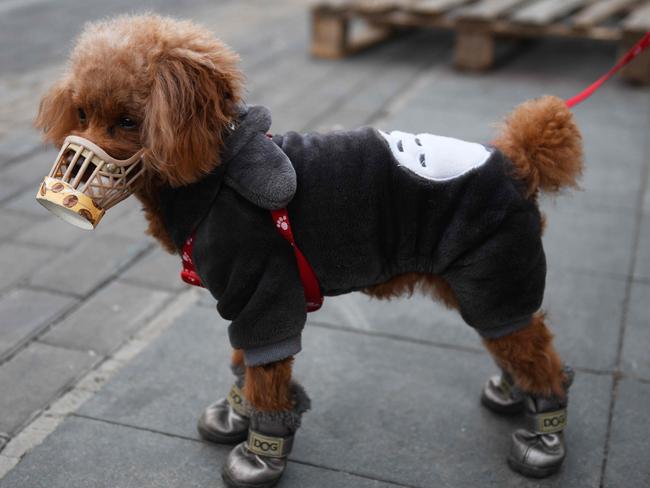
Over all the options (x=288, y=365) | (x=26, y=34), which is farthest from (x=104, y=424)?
(x=26, y=34)

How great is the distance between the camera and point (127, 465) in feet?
9.20

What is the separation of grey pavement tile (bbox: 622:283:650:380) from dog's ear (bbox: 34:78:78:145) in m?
2.45

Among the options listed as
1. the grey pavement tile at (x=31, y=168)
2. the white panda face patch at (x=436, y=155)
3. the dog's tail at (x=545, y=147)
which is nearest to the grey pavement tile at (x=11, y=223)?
the grey pavement tile at (x=31, y=168)

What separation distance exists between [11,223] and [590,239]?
3.32 m

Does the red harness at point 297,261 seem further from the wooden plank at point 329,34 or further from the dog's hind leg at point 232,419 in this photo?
the wooden plank at point 329,34

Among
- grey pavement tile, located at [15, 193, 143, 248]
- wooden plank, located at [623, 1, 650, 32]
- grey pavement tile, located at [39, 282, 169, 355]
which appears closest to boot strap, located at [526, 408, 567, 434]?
grey pavement tile, located at [39, 282, 169, 355]

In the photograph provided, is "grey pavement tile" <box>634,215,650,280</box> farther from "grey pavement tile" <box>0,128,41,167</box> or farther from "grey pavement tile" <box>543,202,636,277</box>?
"grey pavement tile" <box>0,128,41,167</box>

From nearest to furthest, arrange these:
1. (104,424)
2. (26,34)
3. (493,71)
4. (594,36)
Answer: (104,424) → (594,36) → (493,71) → (26,34)

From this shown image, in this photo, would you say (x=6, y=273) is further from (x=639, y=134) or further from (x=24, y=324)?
(x=639, y=134)

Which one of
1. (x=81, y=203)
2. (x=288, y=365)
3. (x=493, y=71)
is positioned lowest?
(x=493, y=71)

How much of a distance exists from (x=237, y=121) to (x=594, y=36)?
18.3ft

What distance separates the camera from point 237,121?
95.2 inches

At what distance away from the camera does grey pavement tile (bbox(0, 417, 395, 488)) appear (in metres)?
2.73

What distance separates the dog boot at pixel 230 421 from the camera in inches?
116
